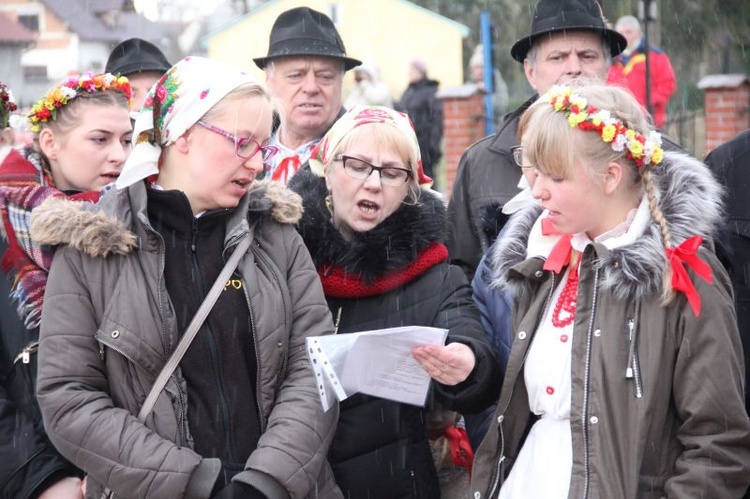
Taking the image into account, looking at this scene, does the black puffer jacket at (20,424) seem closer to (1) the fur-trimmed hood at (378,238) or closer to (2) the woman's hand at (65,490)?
(2) the woman's hand at (65,490)

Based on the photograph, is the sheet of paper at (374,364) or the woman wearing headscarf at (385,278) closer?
the sheet of paper at (374,364)

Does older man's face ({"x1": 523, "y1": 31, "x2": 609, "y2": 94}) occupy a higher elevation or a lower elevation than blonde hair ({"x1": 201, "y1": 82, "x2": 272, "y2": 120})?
higher

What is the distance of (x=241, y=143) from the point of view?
328cm

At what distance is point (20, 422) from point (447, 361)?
4.93 ft

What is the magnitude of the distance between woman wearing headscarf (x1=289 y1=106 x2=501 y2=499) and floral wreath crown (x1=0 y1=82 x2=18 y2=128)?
1.35 m

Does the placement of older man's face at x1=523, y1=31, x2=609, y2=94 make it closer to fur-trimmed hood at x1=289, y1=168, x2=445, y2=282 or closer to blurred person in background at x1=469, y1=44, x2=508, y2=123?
fur-trimmed hood at x1=289, y1=168, x2=445, y2=282

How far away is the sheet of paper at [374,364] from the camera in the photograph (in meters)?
3.12

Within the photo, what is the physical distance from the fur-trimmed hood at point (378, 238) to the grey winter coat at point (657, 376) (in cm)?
76

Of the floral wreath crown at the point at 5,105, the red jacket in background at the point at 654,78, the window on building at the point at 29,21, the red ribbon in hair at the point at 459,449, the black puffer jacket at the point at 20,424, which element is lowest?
the red ribbon in hair at the point at 459,449

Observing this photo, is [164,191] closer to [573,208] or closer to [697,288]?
[573,208]

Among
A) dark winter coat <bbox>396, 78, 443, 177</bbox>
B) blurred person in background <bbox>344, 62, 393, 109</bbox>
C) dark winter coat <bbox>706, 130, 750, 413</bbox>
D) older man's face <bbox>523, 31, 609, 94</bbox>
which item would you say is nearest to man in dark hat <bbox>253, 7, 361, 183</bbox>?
older man's face <bbox>523, 31, 609, 94</bbox>

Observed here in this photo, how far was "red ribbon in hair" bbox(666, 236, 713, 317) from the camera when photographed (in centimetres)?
295

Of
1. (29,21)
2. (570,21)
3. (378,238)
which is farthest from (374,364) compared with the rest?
(29,21)

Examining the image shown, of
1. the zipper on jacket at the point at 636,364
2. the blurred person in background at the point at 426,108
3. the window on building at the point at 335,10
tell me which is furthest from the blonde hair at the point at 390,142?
the window on building at the point at 335,10
